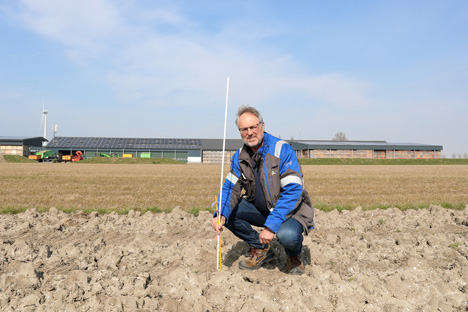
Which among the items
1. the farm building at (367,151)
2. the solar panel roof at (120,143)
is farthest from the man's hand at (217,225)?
the solar panel roof at (120,143)

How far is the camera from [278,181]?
12.0 ft

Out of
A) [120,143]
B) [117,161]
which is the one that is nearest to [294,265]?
[117,161]

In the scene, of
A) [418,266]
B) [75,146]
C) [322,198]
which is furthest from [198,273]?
[75,146]

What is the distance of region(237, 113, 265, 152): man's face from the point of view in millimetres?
3643

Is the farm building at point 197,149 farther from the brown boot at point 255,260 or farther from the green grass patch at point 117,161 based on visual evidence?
the brown boot at point 255,260

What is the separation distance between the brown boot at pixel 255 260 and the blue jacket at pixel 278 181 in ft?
1.85

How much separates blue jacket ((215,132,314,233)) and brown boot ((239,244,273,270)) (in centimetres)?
56

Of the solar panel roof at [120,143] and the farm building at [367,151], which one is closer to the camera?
the farm building at [367,151]

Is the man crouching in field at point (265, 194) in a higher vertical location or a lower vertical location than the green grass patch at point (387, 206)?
higher

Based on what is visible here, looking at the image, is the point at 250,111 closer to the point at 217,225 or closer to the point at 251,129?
the point at 251,129

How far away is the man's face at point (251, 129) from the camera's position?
364 centimetres

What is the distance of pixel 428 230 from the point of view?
601 centimetres

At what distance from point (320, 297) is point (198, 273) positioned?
1350 millimetres

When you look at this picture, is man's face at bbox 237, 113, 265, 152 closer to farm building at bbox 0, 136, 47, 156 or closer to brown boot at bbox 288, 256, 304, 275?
brown boot at bbox 288, 256, 304, 275
